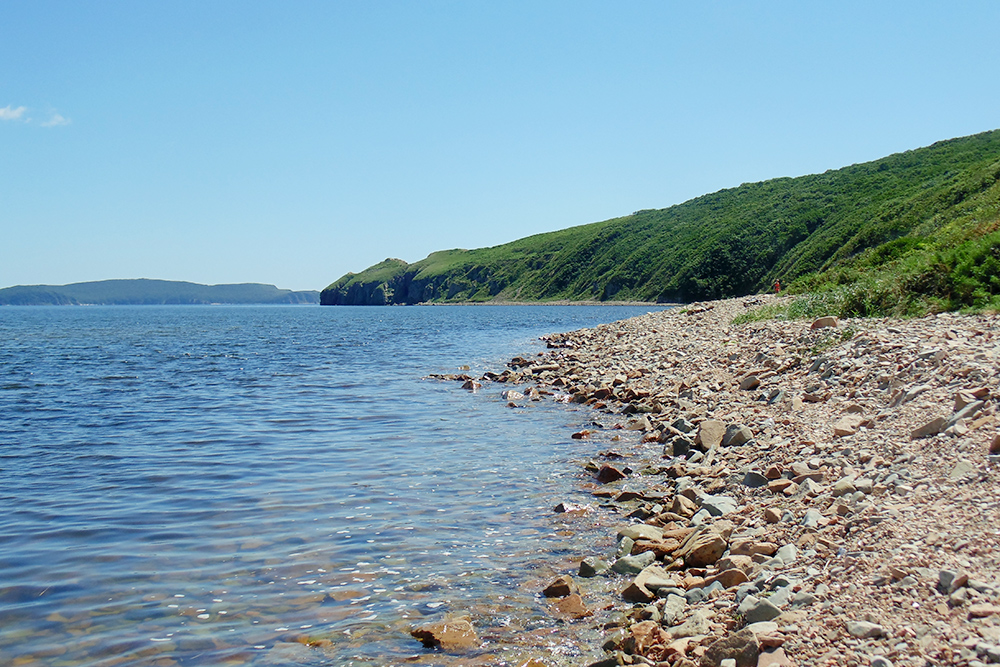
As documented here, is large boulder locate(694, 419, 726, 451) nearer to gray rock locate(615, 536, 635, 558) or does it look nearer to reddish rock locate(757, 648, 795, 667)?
gray rock locate(615, 536, 635, 558)

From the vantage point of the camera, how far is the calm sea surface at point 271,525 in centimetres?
660

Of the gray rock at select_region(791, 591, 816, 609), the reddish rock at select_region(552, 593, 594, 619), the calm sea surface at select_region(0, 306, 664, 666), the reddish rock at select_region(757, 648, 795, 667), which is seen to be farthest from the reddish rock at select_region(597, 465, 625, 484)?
the reddish rock at select_region(757, 648, 795, 667)

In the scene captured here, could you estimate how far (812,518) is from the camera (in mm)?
6844

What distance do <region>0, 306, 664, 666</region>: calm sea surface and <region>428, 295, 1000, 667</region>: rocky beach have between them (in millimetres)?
783

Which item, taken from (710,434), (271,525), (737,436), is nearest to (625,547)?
(737,436)

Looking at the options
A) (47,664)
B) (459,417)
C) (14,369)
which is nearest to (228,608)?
(47,664)

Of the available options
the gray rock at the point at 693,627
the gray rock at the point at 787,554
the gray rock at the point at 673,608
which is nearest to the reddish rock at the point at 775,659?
the gray rock at the point at 693,627

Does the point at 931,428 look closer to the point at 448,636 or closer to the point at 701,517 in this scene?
the point at 701,517

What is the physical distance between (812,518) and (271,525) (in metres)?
6.87

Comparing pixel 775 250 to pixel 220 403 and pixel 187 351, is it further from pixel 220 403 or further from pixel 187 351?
pixel 220 403

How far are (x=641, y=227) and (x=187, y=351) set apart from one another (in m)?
150

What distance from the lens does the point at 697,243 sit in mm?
138750

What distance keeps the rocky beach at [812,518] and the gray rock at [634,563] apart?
0.8 inches

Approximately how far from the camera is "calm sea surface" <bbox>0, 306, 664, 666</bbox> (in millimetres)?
6598
